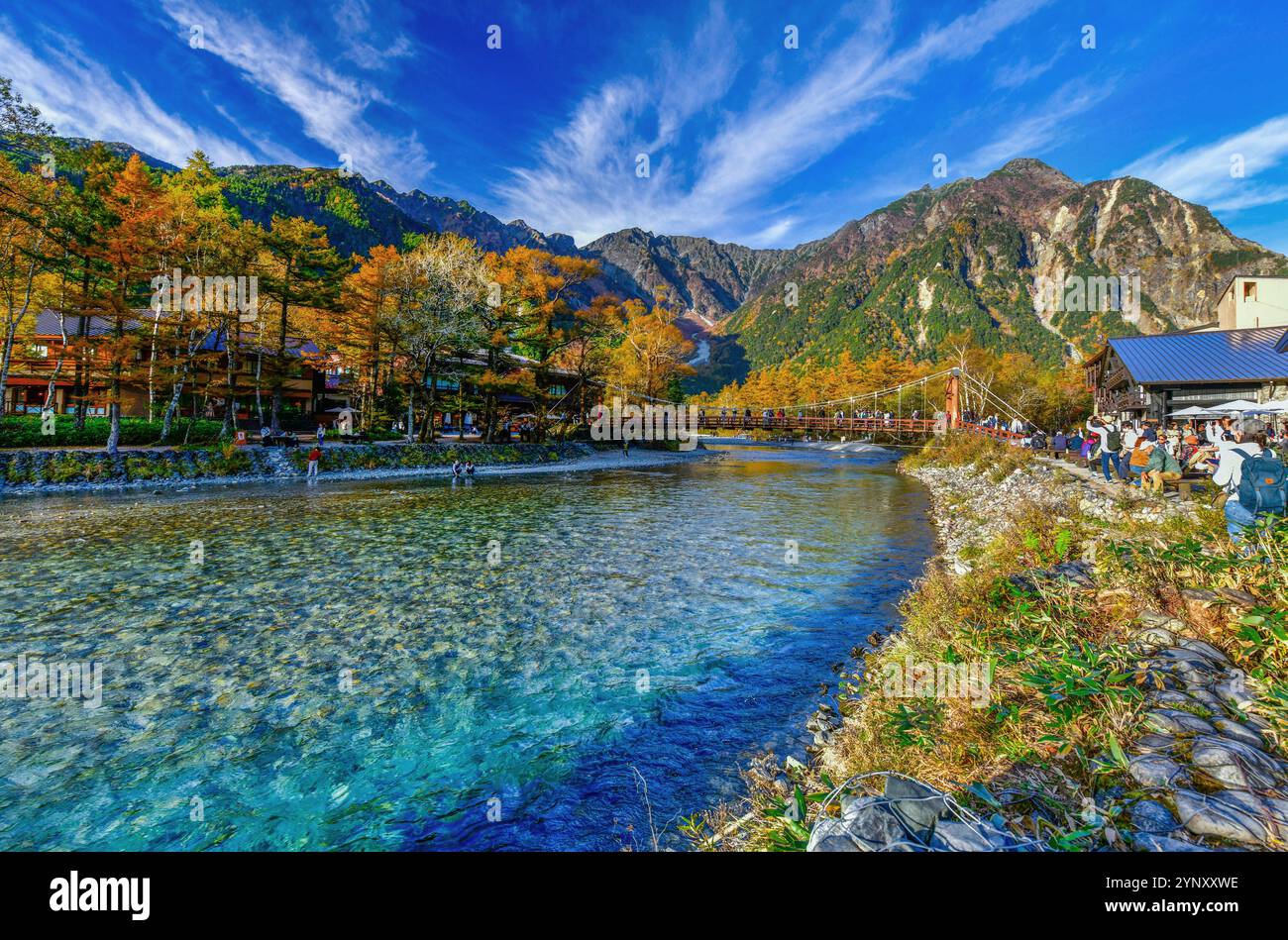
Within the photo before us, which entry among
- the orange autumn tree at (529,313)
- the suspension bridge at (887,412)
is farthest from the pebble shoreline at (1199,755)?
the suspension bridge at (887,412)

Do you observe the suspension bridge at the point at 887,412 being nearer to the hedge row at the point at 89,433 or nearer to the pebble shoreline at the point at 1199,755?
the pebble shoreline at the point at 1199,755

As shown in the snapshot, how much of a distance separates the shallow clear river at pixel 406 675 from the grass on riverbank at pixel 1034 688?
2.43 feet

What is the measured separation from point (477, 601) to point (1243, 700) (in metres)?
8.94

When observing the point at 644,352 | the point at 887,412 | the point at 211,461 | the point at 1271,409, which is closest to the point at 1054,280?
the point at 887,412

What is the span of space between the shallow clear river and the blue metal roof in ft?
96.1

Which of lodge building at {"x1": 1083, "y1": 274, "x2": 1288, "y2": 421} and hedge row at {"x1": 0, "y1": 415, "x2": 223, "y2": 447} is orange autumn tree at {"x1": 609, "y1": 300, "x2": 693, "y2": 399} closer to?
hedge row at {"x1": 0, "y1": 415, "x2": 223, "y2": 447}

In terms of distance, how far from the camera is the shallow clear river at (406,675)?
13.1ft

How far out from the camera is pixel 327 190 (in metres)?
156

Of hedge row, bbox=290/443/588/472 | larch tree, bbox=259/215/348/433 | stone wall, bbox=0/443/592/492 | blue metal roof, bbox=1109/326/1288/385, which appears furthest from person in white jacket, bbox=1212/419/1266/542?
larch tree, bbox=259/215/348/433

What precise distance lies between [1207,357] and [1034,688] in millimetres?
→ 41984

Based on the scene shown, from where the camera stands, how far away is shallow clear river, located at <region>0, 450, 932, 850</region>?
4.00 m

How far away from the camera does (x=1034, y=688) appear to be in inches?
171

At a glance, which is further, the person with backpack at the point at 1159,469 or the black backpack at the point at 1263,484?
the person with backpack at the point at 1159,469
